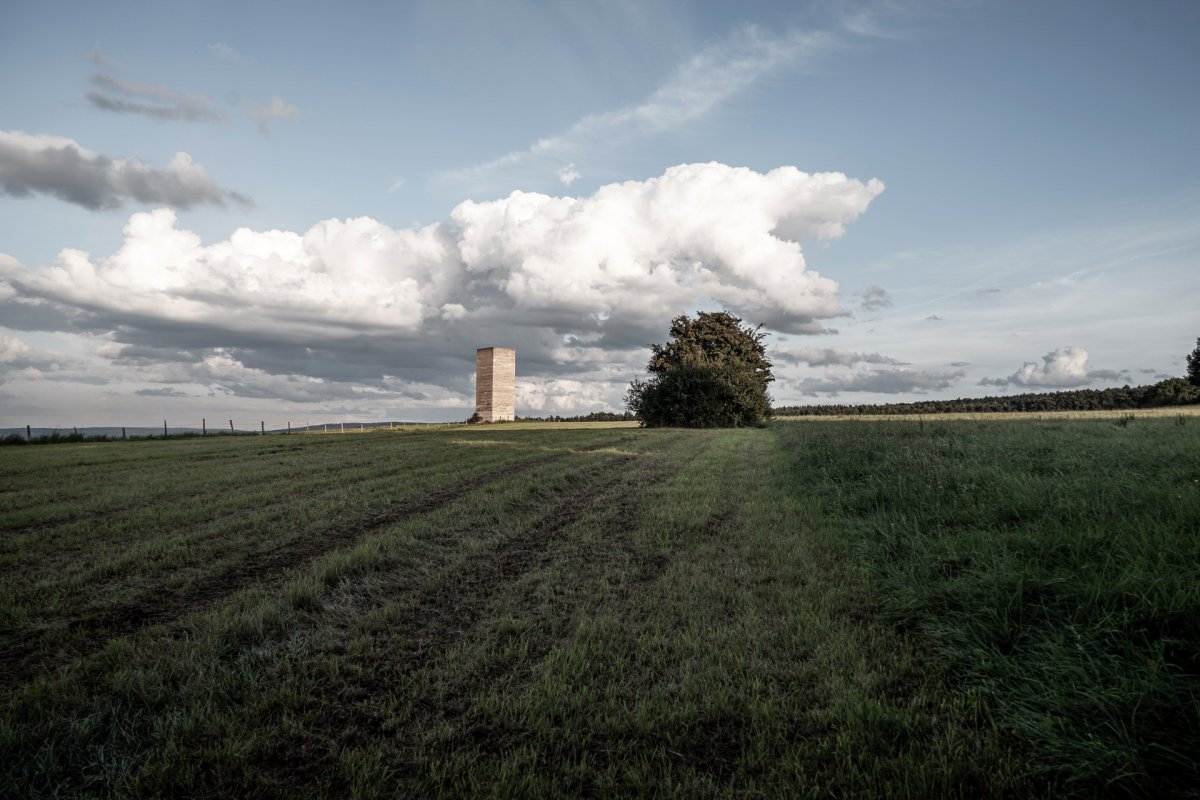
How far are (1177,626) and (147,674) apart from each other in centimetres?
666

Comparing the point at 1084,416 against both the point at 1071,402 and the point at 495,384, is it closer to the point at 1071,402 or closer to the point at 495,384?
the point at 1071,402

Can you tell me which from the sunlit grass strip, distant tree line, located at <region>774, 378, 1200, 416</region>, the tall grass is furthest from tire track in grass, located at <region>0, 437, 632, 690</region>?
distant tree line, located at <region>774, 378, 1200, 416</region>

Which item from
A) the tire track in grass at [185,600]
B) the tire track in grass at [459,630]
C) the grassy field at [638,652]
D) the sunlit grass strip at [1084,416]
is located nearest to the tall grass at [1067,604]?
the grassy field at [638,652]

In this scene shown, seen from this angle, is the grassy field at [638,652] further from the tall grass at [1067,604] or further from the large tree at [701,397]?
the large tree at [701,397]

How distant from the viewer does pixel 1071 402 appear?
53.8 metres

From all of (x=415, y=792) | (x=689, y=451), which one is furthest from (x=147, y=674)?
(x=689, y=451)

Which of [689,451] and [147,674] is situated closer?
[147,674]

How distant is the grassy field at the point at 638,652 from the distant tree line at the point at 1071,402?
177 feet

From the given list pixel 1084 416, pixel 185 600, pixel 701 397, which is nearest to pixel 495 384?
pixel 701 397

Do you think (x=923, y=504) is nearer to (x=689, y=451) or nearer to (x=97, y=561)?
(x=97, y=561)

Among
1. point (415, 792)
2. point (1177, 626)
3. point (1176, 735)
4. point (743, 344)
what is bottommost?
point (415, 792)

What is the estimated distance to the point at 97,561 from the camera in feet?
22.1

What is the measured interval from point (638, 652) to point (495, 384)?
6676 cm

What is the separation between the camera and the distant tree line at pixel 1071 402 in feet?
160
